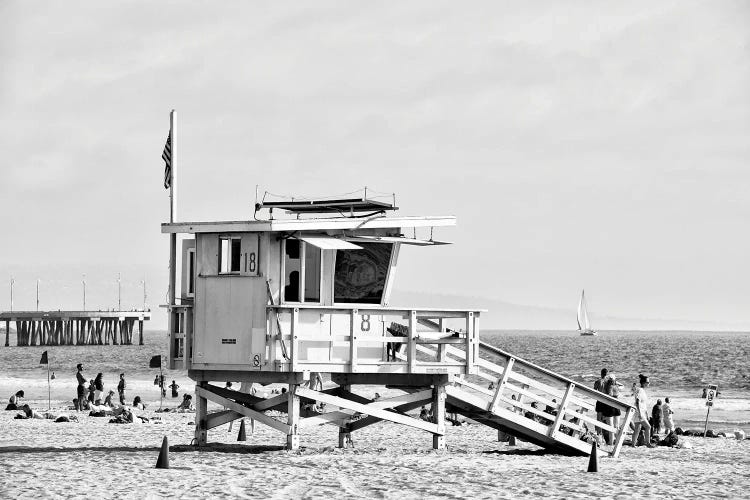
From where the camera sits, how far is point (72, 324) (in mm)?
176125

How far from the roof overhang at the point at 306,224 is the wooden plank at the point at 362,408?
294cm

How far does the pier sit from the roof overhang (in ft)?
500

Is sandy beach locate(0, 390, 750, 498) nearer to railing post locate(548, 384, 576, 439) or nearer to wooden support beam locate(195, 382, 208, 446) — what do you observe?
wooden support beam locate(195, 382, 208, 446)

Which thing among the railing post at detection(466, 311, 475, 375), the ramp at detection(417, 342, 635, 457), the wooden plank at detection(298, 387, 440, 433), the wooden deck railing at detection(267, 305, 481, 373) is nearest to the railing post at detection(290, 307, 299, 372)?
the wooden deck railing at detection(267, 305, 481, 373)

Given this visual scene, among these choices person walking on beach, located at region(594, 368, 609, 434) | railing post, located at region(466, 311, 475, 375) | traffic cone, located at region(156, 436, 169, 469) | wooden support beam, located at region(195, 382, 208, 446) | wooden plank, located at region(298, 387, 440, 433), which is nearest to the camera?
traffic cone, located at region(156, 436, 169, 469)

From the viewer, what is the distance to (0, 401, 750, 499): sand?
17.8 metres

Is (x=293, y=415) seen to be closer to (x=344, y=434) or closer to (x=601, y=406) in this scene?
(x=344, y=434)

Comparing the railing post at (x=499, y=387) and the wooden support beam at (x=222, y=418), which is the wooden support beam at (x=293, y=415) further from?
the railing post at (x=499, y=387)

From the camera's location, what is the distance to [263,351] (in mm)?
21266

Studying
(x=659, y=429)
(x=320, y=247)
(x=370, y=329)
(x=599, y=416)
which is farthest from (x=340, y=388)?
(x=659, y=429)

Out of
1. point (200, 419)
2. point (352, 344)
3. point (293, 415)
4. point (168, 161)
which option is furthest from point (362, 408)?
point (168, 161)

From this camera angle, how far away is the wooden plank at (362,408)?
861 inches

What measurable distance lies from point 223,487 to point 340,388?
6650 millimetres

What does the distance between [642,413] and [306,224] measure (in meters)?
10.5
